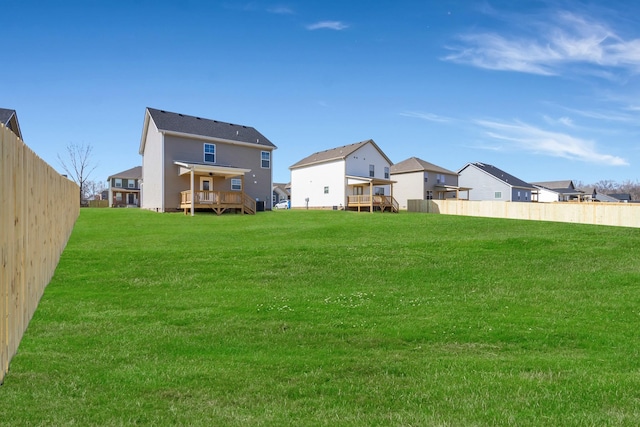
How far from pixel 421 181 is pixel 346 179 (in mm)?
13291

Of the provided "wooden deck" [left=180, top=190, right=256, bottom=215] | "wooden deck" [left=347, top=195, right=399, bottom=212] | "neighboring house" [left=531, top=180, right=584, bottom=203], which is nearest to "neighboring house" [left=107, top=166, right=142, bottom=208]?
"wooden deck" [left=347, top=195, right=399, bottom=212]

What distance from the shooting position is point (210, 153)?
3250 centimetres

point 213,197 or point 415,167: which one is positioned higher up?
point 415,167

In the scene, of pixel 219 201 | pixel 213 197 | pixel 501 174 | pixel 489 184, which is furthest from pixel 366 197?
pixel 501 174

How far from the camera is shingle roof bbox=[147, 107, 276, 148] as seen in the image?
30.8 meters

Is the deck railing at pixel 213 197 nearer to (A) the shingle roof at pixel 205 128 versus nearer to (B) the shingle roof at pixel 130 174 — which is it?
(A) the shingle roof at pixel 205 128

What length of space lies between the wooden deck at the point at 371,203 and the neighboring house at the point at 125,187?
1538 inches

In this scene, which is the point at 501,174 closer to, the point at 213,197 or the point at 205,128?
the point at 205,128

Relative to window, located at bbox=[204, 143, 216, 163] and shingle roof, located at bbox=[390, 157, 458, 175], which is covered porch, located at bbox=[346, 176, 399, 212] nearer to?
shingle roof, located at bbox=[390, 157, 458, 175]

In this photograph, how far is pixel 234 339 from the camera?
5.96 meters

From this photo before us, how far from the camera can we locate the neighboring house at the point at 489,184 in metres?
58.7

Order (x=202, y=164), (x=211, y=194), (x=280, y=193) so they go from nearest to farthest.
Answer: (x=211, y=194) < (x=202, y=164) < (x=280, y=193)

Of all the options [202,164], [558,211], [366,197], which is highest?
[202,164]

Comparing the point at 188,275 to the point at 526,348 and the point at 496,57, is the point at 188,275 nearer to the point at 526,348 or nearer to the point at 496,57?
the point at 526,348
